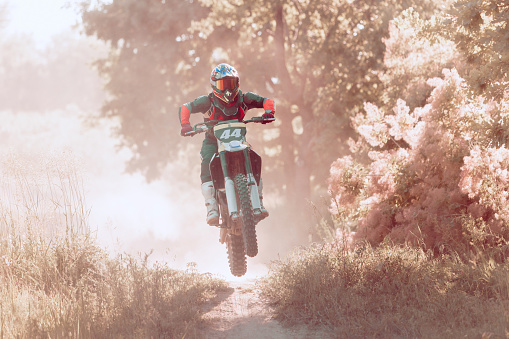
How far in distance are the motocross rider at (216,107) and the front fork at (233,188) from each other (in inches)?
15.0

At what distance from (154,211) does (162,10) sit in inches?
868

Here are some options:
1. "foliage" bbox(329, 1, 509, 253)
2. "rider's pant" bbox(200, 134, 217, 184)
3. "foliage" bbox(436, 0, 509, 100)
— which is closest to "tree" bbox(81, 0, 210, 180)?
"foliage" bbox(329, 1, 509, 253)

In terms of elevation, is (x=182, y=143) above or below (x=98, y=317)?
above

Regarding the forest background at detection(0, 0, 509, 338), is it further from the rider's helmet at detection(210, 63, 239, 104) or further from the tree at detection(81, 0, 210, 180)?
the tree at detection(81, 0, 210, 180)

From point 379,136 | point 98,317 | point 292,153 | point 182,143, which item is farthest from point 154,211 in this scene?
point 98,317

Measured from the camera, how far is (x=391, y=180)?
959 centimetres

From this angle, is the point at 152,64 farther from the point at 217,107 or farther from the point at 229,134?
the point at 229,134

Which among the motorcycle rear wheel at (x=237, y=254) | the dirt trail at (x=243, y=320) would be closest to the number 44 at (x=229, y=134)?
the motorcycle rear wheel at (x=237, y=254)

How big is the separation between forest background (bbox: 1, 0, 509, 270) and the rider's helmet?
1.94 metres

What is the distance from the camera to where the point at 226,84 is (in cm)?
801

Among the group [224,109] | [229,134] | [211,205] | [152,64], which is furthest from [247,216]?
[152,64]

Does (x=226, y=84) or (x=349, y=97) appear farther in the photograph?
(x=349, y=97)

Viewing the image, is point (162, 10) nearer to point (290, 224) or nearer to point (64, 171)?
point (290, 224)

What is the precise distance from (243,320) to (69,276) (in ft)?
7.67
